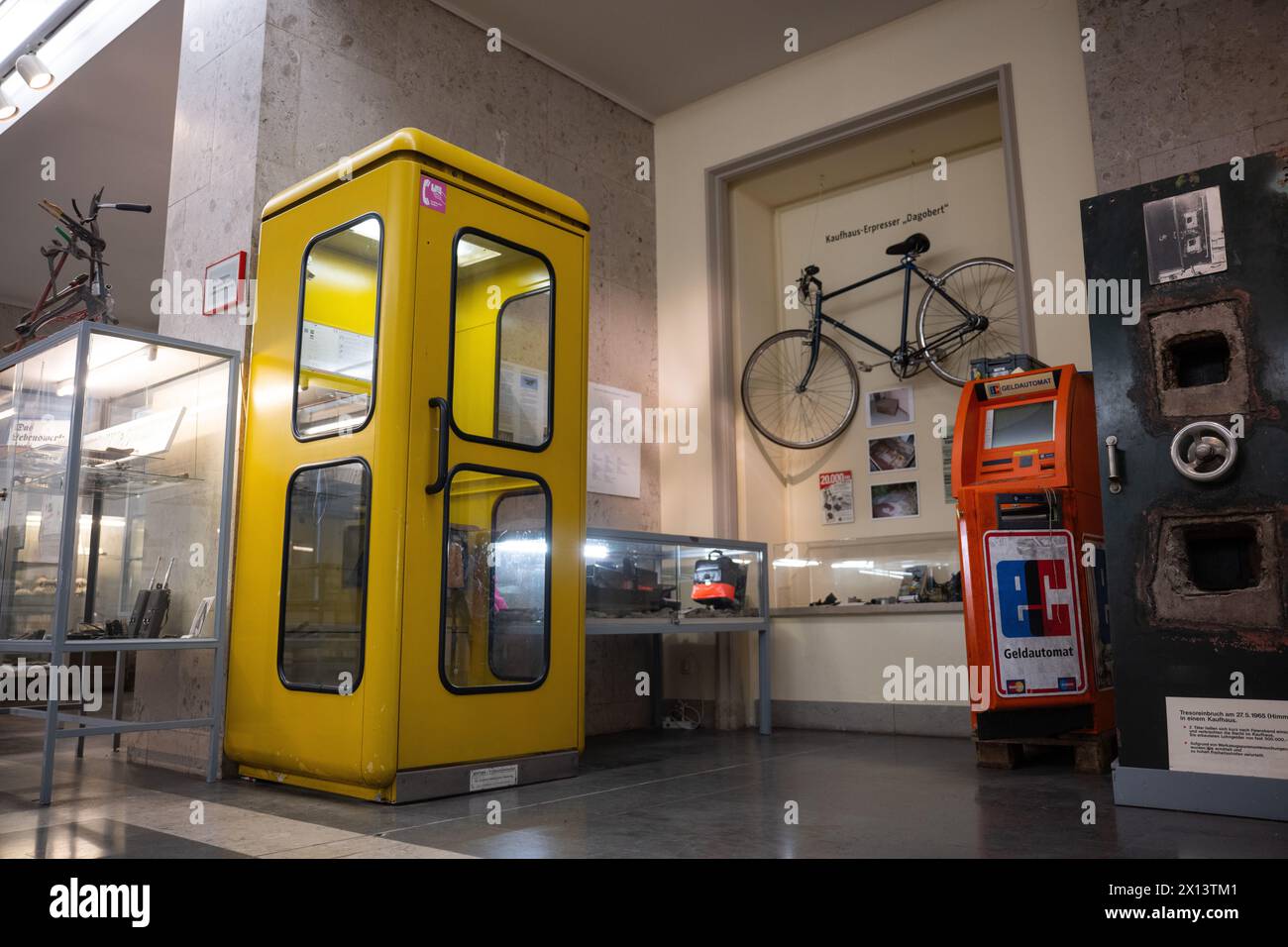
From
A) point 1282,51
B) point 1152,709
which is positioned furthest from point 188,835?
point 1282,51

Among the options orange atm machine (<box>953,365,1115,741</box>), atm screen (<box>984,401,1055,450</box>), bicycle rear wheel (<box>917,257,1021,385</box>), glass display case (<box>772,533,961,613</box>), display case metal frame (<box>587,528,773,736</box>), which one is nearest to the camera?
orange atm machine (<box>953,365,1115,741</box>)

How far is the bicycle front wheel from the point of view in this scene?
603 centimetres

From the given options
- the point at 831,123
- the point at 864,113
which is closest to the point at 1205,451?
the point at 864,113

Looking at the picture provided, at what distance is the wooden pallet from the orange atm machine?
0.06 m

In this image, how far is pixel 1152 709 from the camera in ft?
9.94

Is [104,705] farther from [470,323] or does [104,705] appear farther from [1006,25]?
[1006,25]

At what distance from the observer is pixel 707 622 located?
4863 mm

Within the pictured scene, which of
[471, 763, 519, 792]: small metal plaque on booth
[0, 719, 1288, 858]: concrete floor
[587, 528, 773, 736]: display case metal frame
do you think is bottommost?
[0, 719, 1288, 858]: concrete floor

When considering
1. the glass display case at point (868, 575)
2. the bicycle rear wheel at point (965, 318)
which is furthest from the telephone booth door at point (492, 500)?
the bicycle rear wheel at point (965, 318)

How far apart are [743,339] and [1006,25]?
2.26 metres

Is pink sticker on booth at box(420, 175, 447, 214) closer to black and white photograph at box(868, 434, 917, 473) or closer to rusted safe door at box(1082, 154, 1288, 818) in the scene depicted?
rusted safe door at box(1082, 154, 1288, 818)

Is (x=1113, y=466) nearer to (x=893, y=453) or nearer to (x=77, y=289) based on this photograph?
(x=893, y=453)

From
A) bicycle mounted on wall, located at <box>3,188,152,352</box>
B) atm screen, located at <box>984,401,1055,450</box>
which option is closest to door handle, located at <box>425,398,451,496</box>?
bicycle mounted on wall, located at <box>3,188,152,352</box>
